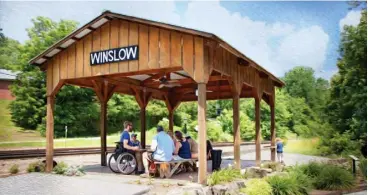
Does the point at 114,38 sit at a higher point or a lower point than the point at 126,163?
higher

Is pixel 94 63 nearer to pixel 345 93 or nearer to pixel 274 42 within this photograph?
pixel 274 42

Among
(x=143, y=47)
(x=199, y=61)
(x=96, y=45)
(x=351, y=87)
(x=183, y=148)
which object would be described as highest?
(x=96, y=45)

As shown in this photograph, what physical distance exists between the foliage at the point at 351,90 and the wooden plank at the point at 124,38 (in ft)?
18.4

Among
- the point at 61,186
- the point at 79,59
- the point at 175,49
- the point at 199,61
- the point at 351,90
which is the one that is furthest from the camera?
the point at 351,90

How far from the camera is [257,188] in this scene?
277 inches

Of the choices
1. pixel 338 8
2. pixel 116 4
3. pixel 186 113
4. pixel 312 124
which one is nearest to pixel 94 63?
pixel 116 4

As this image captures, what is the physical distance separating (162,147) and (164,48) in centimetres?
209

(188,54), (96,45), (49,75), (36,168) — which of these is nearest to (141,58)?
(188,54)

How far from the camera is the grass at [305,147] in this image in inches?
562

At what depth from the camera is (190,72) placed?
725 centimetres

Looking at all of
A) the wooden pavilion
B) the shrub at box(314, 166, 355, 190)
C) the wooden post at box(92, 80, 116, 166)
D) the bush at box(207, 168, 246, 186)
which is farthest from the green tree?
the wooden post at box(92, 80, 116, 166)

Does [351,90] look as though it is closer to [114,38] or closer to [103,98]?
[103,98]

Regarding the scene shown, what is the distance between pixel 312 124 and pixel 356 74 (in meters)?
3.09

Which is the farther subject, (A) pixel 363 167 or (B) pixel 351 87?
(B) pixel 351 87
